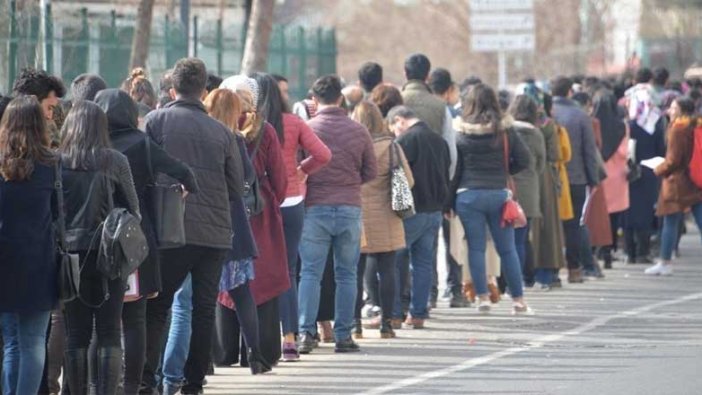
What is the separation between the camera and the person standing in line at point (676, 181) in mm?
18156

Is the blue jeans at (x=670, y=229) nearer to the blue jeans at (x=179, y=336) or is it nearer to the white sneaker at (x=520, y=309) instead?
the white sneaker at (x=520, y=309)

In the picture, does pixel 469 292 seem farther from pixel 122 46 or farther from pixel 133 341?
pixel 133 341

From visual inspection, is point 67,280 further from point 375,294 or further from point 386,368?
point 375,294

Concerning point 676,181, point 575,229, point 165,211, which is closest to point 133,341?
point 165,211

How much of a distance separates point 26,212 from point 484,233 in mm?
6747

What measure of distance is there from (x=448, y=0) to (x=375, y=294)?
41390 mm

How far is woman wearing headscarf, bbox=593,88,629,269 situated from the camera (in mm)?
19266

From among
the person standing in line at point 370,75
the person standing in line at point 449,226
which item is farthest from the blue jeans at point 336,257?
the person standing in line at point 449,226

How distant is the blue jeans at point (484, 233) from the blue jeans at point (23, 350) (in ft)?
20.8

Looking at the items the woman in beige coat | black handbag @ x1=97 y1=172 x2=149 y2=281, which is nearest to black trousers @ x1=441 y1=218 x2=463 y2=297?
the woman in beige coat

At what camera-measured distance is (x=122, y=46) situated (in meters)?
19.3

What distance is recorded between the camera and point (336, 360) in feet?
41.0

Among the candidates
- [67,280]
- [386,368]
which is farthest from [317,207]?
[67,280]

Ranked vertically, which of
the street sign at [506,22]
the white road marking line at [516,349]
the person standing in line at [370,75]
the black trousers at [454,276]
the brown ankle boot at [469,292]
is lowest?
the white road marking line at [516,349]
